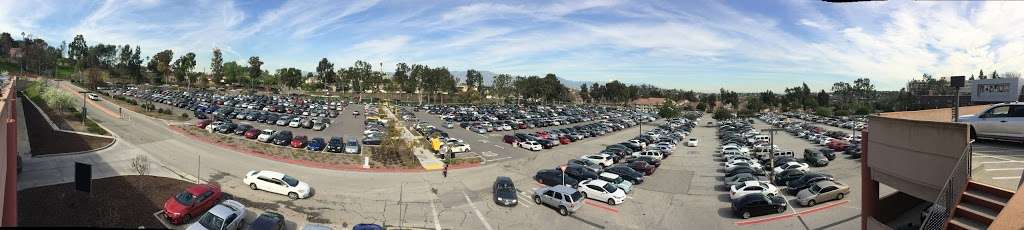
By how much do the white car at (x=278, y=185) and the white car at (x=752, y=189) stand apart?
2118cm

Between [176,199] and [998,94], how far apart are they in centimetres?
4308

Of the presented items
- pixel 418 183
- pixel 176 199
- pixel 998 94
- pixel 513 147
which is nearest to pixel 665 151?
pixel 513 147

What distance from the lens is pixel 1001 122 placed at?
11.7 metres

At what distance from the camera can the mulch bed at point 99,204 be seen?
1637 centimetres

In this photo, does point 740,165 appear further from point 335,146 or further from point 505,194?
point 335,146

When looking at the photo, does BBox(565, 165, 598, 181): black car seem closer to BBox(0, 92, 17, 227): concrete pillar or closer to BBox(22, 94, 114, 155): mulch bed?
BBox(0, 92, 17, 227): concrete pillar

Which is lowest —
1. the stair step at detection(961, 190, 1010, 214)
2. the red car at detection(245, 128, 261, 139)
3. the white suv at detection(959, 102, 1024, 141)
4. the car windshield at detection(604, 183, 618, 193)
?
the car windshield at detection(604, 183, 618, 193)

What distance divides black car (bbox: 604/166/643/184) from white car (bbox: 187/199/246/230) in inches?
810

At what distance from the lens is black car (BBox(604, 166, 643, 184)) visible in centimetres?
2873

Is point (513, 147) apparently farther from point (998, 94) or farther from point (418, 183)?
point (998, 94)

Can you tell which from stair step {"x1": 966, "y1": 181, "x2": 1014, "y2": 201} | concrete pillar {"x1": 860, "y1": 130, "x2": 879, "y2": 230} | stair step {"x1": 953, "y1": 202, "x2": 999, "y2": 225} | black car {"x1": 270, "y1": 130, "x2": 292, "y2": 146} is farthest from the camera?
black car {"x1": 270, "y1": 130, "x2": 292, "y2": 146}

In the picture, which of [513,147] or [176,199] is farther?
[513,147]

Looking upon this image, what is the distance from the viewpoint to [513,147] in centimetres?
4497

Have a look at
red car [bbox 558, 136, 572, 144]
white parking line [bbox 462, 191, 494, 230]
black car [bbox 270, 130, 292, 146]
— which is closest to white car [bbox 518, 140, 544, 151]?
red car [bbox 558, 136, 572, 144]
